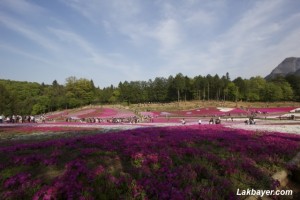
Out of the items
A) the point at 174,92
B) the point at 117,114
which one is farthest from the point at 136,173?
the point at 174,92

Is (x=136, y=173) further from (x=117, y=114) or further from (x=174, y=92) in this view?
(x=174, y=92)

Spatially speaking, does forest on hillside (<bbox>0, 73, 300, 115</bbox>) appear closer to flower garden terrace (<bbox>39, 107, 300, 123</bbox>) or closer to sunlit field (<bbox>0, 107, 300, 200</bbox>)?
flower garden terrace (<bbox>39, 107, 300, 123</bbox>)

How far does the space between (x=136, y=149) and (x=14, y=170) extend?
4.74 m

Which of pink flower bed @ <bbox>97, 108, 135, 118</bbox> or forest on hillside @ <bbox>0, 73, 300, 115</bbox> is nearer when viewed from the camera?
pink flower bed @ <bbox>97, 108, 135, 118</bbox>

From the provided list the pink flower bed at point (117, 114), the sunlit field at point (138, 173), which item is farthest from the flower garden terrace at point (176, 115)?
the sunlit field at point (138, 173)

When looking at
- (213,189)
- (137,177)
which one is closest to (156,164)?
(137,177)

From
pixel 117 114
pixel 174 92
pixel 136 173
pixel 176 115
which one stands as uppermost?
pixel 174 92

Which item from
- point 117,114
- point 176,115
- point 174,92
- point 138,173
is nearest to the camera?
point 138,173

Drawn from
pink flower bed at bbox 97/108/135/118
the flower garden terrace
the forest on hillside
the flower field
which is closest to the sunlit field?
the flower field

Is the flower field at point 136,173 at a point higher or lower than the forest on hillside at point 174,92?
lower

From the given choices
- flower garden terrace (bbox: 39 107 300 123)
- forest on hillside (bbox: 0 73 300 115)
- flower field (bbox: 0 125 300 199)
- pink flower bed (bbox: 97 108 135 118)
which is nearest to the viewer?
flower field (bbox: 0 125 300 199)

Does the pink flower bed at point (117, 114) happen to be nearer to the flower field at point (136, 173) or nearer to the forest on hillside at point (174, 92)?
the forest on hillside at point (174, 92)

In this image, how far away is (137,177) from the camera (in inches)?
308

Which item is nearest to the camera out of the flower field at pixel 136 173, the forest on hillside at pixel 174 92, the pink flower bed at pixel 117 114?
the flower field at pixel 136 173
